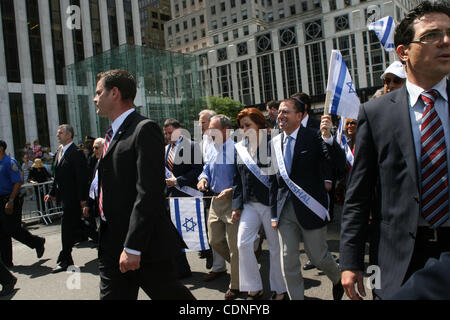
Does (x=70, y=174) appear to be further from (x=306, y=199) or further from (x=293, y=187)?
(x=306, y=199)

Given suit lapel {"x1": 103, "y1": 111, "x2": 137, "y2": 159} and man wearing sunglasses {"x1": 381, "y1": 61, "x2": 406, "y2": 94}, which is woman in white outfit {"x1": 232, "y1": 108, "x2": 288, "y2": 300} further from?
suit lapel {"x1": 103, "y1": 111, "x2": 137, "y2": 159}

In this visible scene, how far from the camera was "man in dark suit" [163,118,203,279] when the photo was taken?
541 centimetres

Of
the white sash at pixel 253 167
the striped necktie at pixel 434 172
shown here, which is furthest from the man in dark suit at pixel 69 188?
the striped necktie at pixel 434 172

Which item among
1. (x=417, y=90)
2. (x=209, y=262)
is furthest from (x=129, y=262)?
(x=209, y=262)

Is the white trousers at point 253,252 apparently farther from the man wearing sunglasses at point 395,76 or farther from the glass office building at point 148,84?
the glass office building at point 148,84

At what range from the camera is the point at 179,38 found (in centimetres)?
8606

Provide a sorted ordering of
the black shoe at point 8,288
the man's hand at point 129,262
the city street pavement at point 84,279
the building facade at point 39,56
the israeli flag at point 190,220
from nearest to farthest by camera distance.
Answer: the man's hand at point 129,262
the city street pavement at point 84,279
the israeli flag at point 190,220
the black shoe at point 8,288
the building facade at point 39,56

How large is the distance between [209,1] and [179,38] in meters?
11.4

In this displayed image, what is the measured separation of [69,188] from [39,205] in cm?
512

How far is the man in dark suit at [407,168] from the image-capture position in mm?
1813

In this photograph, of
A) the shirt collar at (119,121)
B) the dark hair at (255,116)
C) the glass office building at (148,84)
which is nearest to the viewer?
the shirt collar at (119,121)

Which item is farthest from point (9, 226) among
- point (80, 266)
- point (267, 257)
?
point (267, 257)

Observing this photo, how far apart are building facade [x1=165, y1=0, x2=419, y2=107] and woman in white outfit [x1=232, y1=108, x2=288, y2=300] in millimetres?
54317

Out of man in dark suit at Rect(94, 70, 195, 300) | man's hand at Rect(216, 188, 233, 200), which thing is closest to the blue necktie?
man's hand at Rect(216, 188, 233, 200)
